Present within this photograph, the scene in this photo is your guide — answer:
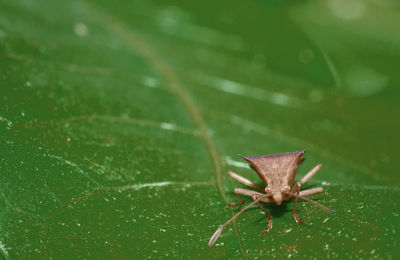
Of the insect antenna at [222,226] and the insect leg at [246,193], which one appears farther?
the insect leg at [246,193]

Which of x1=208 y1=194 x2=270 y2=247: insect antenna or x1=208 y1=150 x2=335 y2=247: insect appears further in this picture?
x1=208 y1=150 x2=335 y2=247: insect

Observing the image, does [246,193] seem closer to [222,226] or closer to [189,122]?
[222,226]

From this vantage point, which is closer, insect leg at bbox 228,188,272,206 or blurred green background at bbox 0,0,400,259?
blurred green background at bbox 0,0,400,259

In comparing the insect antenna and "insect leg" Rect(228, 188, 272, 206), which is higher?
the insect antenna

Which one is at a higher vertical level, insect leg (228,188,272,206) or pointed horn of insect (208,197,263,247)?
pointed horn of insect (208,197,263,247)

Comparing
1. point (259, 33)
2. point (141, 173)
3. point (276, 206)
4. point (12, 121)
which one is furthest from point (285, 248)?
point (259, 33)

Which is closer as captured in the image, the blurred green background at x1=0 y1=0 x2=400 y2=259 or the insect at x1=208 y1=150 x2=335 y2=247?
the blurred green background at x1=0 y1=0 x2=400 y2=259

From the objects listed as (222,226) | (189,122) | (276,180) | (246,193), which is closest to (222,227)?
(222,226)

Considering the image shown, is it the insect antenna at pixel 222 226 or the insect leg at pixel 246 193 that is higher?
the insect antenna at pixel 222 226

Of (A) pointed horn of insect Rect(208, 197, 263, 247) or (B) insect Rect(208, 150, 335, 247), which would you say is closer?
(A) pointed horn of insect Rect(208, 197, 263, 247)
